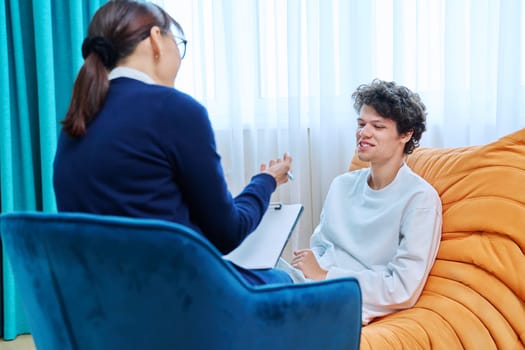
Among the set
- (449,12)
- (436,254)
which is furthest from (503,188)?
(449,12)

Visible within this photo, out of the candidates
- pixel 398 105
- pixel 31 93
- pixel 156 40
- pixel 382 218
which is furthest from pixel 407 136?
pixel 31 93

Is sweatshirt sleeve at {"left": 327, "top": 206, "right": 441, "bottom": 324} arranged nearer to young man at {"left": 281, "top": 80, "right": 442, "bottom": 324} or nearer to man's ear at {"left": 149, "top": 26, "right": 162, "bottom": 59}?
young man at {"left": 281, "top": 80, "right": 442, "bottom": 324}

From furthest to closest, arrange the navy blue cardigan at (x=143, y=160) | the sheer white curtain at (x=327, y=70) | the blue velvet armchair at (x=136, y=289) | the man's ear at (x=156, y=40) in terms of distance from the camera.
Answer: the sheer white curtain at (x=327, y=70) → the man's ear at (x=156, y=40) → the navy blue cardigan at (x=143, y=160) → the blue velvet armchair at (x=136, y=289)

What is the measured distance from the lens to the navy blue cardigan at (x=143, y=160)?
2.83ft

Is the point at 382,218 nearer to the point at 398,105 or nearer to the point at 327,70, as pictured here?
the point at 398,105

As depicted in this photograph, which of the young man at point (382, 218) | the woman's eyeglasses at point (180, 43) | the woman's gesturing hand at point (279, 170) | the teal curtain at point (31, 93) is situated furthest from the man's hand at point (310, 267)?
the teal curtain at point (31, 93)

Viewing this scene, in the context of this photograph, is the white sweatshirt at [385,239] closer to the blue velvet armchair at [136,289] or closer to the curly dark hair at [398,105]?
the curly dark hair at [398,105]

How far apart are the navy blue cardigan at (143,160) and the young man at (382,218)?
0.67 metres

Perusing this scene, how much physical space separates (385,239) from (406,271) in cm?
13

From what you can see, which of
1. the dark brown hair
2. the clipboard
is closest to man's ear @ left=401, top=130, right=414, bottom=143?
the clipboard

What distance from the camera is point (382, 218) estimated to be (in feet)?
4.91

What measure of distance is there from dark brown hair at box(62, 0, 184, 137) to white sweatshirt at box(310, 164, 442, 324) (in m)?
0.86

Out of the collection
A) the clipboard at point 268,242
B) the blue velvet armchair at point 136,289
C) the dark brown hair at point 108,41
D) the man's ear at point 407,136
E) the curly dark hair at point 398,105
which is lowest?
the clipboard at point 268,242

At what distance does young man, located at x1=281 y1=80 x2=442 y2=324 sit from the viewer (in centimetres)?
141
